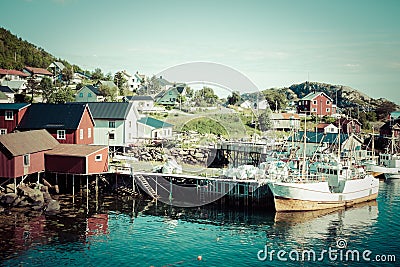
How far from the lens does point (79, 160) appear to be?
36.4 metres

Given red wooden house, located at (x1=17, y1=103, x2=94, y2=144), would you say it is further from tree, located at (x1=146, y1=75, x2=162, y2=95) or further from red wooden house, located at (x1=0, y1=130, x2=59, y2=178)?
tree, located at (x1=146, y1=75, x2=162, y2=95)

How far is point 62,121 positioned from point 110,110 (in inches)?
309

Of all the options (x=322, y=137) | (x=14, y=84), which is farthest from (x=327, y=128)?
(x=14, y=84)

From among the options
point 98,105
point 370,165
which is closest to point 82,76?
point 98,105

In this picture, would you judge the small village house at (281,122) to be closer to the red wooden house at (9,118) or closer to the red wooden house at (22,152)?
the red wooden house at (9,118)

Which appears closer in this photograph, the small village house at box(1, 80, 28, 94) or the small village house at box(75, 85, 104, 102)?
the small village house at box(75, 85, 104, 102)

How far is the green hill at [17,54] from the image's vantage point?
114956mm

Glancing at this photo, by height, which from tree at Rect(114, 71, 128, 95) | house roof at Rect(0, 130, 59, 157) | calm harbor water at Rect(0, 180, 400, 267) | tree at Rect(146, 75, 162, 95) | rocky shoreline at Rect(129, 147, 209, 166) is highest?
tree at Rect(114, 71, 128, 95)

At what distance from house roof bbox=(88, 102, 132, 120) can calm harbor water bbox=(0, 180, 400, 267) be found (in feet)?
45.6

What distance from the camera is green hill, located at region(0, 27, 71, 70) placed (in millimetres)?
114956

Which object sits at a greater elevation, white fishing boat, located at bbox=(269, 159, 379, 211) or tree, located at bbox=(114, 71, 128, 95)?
tree, located at bbox=(114, 71, 128, 95)

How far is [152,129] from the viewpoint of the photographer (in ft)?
Result: 174

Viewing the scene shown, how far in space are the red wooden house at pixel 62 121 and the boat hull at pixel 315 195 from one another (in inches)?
793

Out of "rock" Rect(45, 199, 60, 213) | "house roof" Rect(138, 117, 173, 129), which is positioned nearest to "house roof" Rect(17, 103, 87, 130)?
"rock" Rect(45, 199, 60, 213)
